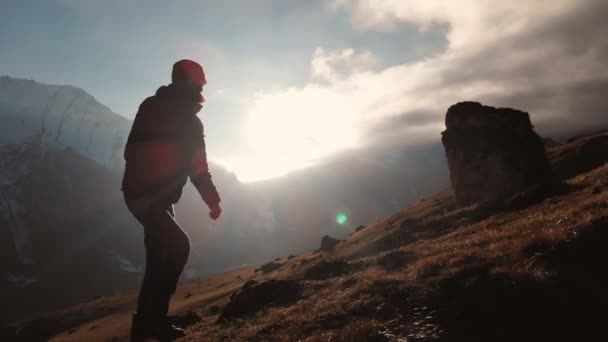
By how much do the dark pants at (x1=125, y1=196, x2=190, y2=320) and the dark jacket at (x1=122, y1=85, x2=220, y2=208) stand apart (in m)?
0.26

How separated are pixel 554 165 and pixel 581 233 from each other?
48.1 m

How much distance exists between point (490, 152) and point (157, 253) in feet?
146

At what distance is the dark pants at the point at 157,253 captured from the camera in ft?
22.4

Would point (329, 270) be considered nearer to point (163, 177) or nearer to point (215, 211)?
point (215, 211)

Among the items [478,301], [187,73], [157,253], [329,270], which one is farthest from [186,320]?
[478,301]

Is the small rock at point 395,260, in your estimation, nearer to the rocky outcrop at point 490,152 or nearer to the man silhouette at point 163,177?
the man silhouette at point 163,177

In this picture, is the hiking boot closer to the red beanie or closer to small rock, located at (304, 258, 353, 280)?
the red beanie

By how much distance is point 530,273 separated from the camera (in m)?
6.04

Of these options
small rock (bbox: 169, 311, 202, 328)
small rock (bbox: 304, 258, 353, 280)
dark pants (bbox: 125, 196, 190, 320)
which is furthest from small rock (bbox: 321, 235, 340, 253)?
dark pants (bbox: 125, 196, 190, 320)

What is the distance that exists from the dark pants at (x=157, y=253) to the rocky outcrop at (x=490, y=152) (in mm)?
37808

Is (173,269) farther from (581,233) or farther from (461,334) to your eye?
(581,233)

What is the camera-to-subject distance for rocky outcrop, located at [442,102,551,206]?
41.4 meters

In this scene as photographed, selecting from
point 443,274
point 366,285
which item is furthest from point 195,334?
point 443,274

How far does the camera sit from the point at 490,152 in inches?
1756
